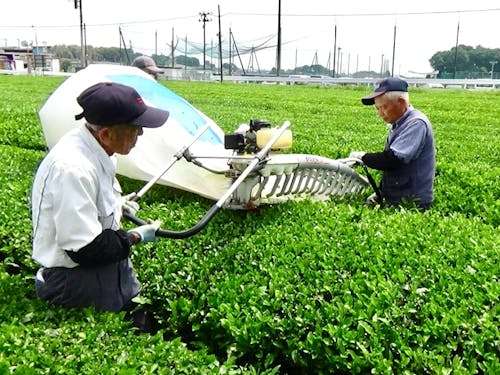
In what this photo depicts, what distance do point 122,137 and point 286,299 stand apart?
4.99ft

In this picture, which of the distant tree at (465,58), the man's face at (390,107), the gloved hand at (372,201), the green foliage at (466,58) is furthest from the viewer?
the distant tree at (465,58)

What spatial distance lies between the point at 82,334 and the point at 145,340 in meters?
0.34

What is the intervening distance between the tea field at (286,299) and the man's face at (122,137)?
96 cm

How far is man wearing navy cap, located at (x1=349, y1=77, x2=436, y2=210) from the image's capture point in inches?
219

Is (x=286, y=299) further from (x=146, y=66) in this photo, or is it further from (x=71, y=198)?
(x=146, y=66)

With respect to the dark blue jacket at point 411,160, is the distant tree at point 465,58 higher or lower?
higher

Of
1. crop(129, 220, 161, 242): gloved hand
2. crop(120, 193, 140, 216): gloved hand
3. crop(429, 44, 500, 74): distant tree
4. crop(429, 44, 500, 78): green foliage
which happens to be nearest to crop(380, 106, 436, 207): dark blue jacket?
crop(120, 193, 140, 216): gloved hand

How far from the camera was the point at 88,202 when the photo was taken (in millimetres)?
3029

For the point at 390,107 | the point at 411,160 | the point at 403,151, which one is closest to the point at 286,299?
the point at 403,151

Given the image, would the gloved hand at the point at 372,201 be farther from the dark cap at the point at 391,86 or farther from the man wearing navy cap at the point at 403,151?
the dark cap at the point at 391,86

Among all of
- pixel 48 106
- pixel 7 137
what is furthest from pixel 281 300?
pixel 7 137

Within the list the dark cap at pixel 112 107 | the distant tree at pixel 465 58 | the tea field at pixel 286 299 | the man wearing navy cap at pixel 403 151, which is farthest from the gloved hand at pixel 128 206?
the distant tree at pixel 465 58

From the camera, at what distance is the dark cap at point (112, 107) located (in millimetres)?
3074

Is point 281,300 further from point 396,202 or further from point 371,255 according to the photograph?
point 396,202
